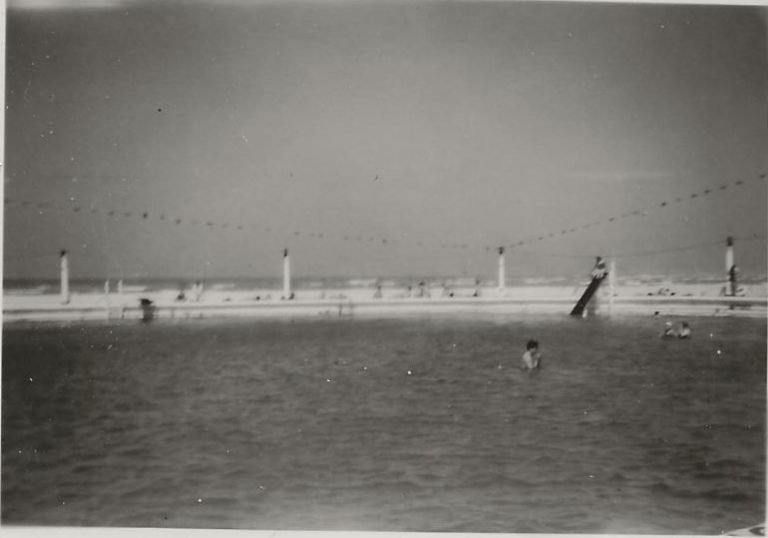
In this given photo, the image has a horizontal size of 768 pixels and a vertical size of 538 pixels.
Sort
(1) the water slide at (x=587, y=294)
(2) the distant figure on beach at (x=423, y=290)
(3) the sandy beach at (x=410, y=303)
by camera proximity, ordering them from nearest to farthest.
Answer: (3) the sandy beach at (x=410, y=303)
(1) the water slide at (x=587, y=294)
(2) the distant figure on beach at (x=423, y=290)

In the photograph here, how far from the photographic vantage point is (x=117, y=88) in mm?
3393

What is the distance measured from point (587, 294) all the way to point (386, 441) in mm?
2158

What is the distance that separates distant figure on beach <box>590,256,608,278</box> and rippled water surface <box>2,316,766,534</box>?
579 millimetres

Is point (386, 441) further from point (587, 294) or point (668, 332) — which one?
point (587, 294)

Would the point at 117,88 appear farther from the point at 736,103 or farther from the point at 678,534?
the point at 678,534

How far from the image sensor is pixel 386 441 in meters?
3.27

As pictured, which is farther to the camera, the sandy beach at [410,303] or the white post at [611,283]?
the white post at [611,283]

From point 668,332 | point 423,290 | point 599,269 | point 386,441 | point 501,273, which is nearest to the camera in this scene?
point 386,441

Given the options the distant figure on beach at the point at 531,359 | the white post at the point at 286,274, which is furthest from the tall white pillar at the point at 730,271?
the white post at the point at 286,274

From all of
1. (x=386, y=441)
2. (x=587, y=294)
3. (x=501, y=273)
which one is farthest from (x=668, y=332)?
(x=386, y=441)

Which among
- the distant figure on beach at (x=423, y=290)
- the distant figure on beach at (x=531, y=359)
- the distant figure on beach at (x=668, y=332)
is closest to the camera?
the distant figure on beach at (x=531, y=359)

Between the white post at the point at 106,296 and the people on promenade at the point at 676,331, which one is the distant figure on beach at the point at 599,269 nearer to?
the people on promenade at the point at 676,331

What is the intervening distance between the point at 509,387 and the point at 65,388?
239 cm

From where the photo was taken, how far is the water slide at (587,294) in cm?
435
